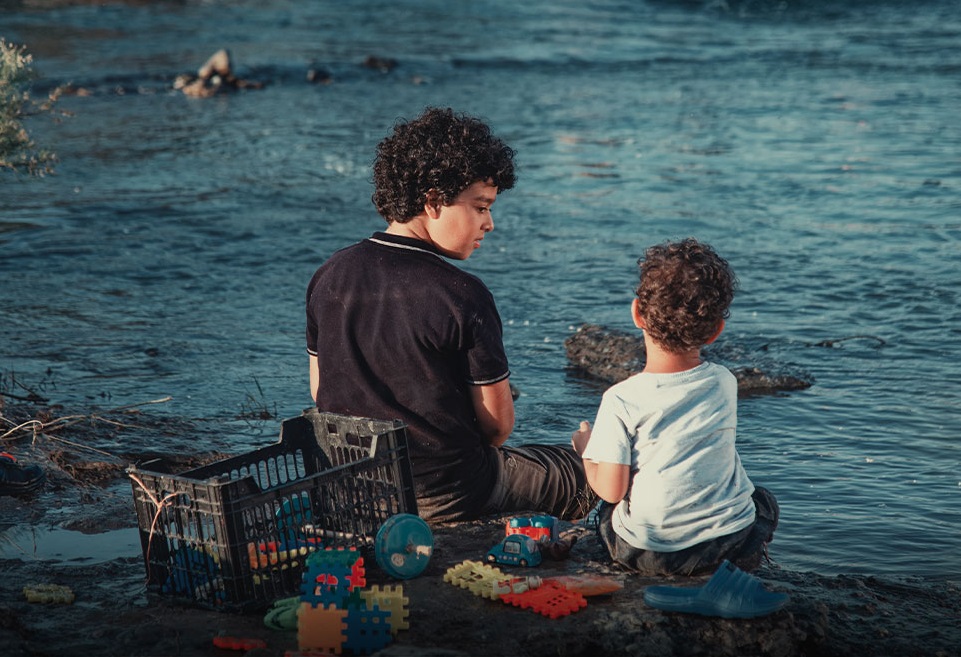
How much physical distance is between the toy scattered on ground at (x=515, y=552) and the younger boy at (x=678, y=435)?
13.9 inches

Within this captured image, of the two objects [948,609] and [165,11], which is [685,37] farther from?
[948,609]

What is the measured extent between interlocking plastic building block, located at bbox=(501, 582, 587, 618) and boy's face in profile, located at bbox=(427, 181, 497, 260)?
1303 millimetres

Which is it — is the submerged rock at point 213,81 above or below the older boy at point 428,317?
above

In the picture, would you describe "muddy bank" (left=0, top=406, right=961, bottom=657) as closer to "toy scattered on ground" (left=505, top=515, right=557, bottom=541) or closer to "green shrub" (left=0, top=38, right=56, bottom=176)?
"toy scattered on ground" (left=505, top=515, right=557, bottom=541)

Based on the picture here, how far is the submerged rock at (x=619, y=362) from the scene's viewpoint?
7145mm

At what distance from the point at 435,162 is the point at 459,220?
0.24 m

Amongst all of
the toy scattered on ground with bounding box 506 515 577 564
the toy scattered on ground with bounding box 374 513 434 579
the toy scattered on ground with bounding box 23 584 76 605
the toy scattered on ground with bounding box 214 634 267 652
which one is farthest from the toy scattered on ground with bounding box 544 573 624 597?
the toy scattered on ground with bounding box 23 584 76 605

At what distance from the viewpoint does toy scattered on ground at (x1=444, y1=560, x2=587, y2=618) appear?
12.1ft

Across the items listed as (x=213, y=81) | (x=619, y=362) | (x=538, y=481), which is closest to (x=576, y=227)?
(x=619, y=362)

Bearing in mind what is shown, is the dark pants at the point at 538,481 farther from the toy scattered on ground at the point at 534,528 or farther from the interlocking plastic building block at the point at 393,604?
the interlocking plastic building block at the point at 393,604

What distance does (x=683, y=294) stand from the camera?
3.81 meters

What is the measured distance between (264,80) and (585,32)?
9062 millimetres

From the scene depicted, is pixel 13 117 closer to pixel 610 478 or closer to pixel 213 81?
pixel 610 478

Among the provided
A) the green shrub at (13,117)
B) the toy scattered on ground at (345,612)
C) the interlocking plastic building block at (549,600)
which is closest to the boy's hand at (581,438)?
the interlocking plastic building block at (549,600)
